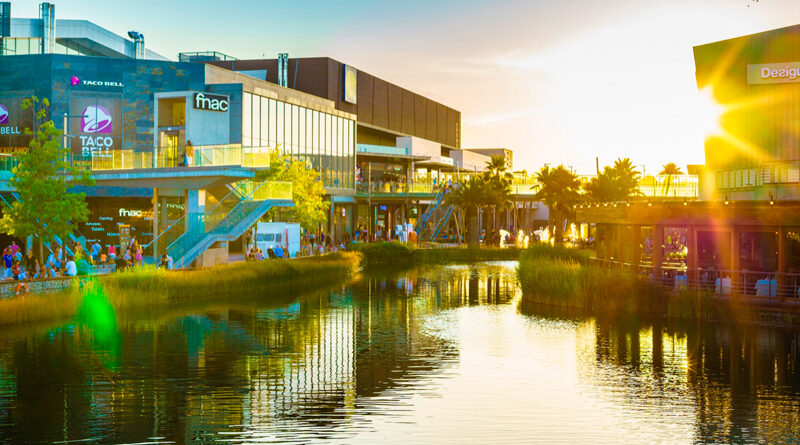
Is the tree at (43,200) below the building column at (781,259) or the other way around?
the other way around

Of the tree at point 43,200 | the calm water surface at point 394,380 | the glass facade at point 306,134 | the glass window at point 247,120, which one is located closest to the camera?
the calm water surface at point 394,380

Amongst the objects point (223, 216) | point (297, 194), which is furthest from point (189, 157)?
point (297, 194)

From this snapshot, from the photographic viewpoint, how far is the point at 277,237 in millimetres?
54344

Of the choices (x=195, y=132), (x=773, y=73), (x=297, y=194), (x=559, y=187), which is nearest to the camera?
(x=773, y=73)

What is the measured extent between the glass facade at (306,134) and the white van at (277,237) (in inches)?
573

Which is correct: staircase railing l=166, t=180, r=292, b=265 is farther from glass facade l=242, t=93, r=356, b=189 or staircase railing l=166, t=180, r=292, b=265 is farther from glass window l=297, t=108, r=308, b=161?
glass window l=297, t=108, r=308, b=161

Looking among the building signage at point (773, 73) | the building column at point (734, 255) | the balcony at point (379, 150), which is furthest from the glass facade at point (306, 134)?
the building column at point (734, 255)

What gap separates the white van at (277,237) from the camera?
177ft

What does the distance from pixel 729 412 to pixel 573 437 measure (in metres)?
3.99

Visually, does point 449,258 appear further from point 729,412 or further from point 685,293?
point 729,412

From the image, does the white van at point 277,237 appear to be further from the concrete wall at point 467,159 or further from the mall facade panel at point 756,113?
the concrete wall at point 467,159

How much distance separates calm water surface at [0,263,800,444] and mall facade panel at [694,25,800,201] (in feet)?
62.8

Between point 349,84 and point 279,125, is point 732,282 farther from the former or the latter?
point 349,84

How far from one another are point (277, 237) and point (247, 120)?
17.4 metres
